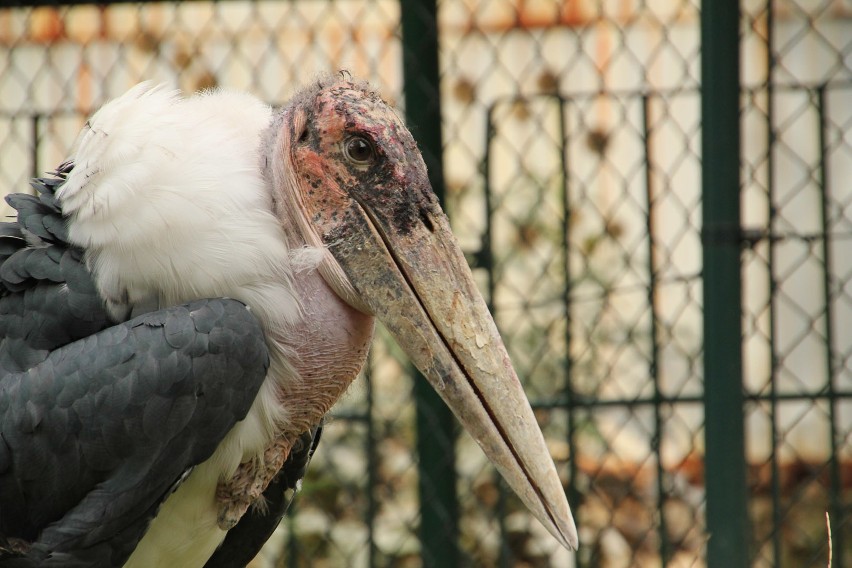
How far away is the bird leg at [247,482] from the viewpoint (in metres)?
2.37

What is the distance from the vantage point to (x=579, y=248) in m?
4.38

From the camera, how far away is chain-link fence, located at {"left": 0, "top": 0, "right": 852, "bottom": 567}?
11.9ft

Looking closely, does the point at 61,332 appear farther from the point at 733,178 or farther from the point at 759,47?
the point at 759,47

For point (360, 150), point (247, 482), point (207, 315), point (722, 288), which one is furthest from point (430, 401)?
point (207, 315)

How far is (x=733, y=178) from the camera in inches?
124

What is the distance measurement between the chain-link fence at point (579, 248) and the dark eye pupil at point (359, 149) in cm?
25

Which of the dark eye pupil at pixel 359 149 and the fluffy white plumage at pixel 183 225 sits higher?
the dark eye pupil at pixel 359 149

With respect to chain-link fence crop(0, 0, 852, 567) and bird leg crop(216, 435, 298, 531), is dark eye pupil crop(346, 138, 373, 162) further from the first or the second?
bird leg crop(216, 435, 298, 531)

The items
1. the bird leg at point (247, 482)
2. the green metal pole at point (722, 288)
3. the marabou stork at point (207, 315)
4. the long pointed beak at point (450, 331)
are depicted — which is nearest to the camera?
the marabou stork at point (207, 315)

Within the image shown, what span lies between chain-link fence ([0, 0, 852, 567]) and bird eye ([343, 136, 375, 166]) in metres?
0.25

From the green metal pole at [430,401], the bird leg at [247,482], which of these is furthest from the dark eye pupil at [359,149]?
the green metal pole at [430,401]

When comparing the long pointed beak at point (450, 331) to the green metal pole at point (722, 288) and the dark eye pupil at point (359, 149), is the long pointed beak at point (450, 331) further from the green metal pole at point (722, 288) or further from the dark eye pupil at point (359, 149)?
the green metal pole at point (722, 288)

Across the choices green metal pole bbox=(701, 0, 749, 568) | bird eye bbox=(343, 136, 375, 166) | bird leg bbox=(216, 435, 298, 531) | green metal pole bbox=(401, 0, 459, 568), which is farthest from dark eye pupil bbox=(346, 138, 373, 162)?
green metal pole bbox=(701, 0, 749, 568)

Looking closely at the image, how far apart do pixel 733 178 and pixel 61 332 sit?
1866mm
